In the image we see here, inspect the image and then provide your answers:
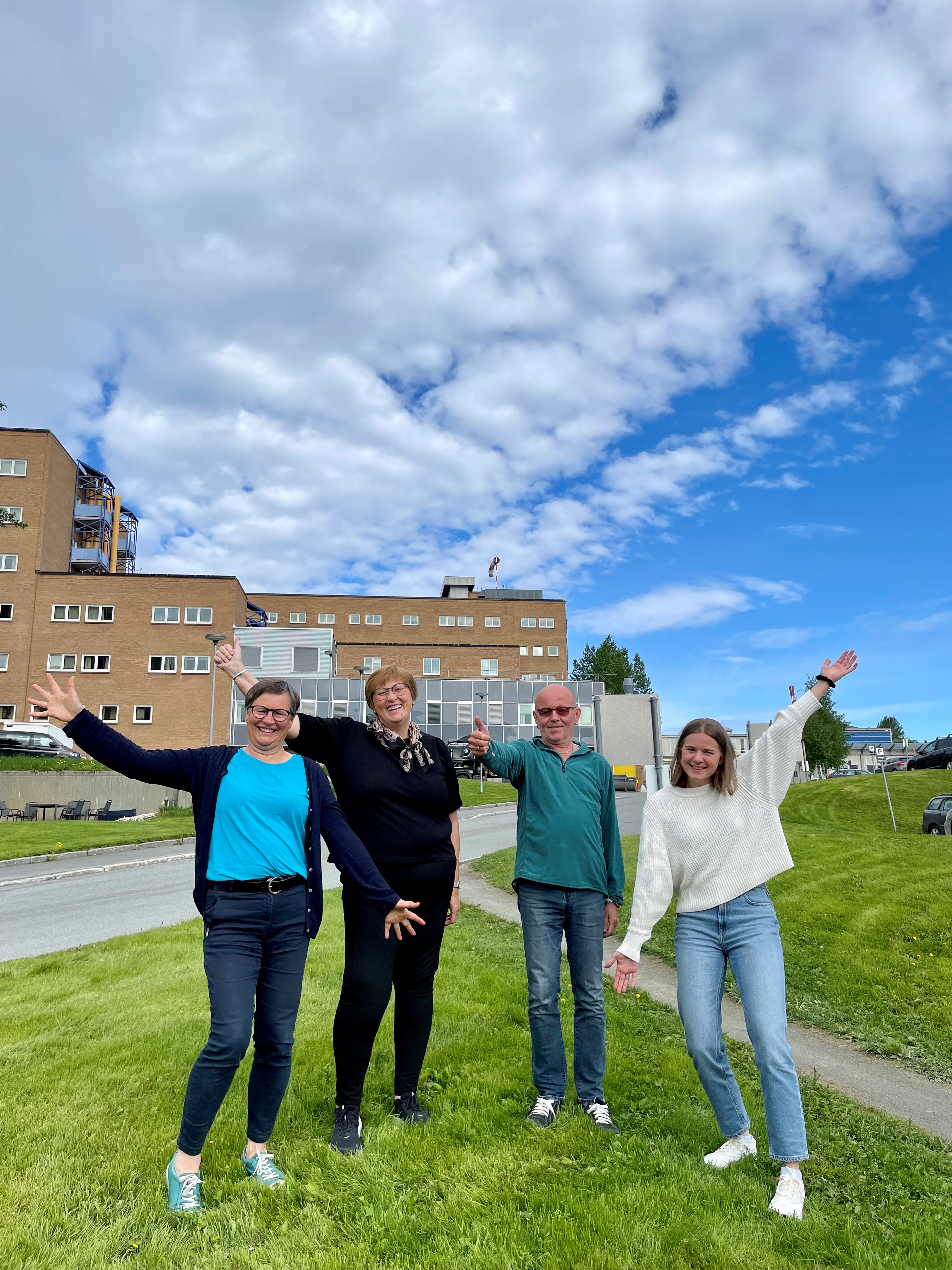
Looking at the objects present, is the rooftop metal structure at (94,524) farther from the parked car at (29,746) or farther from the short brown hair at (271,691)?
the short brown hair at (271,691)

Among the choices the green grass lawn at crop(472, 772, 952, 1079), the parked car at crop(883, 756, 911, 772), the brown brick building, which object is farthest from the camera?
the parked car at crop(883, 756, 911, 772)

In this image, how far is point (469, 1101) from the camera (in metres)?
4.41

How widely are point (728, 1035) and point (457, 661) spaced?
67.5 meters

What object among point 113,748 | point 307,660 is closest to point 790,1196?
point 113,748

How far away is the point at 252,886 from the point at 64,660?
5297 centimetres

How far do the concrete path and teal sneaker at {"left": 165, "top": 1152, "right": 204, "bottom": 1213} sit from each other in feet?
9.32

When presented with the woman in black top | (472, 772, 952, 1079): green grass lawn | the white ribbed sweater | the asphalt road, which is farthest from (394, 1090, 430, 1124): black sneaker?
(472, 772, 952, 1079): green grass lawn

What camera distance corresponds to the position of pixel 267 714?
12.1 ft

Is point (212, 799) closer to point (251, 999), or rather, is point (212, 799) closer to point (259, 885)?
point (259, 885)

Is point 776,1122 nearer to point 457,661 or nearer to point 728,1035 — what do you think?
point 728,1035

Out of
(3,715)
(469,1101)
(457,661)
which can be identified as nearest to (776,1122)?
(469,1101)

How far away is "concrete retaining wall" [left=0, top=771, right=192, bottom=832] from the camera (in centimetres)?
3209

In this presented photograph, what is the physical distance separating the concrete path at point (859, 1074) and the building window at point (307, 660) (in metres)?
49.8

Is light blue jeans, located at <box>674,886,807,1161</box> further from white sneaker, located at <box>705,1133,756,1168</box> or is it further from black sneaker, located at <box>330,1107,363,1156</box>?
black sneaker, located at <box>330,1107,363,1156</box>
